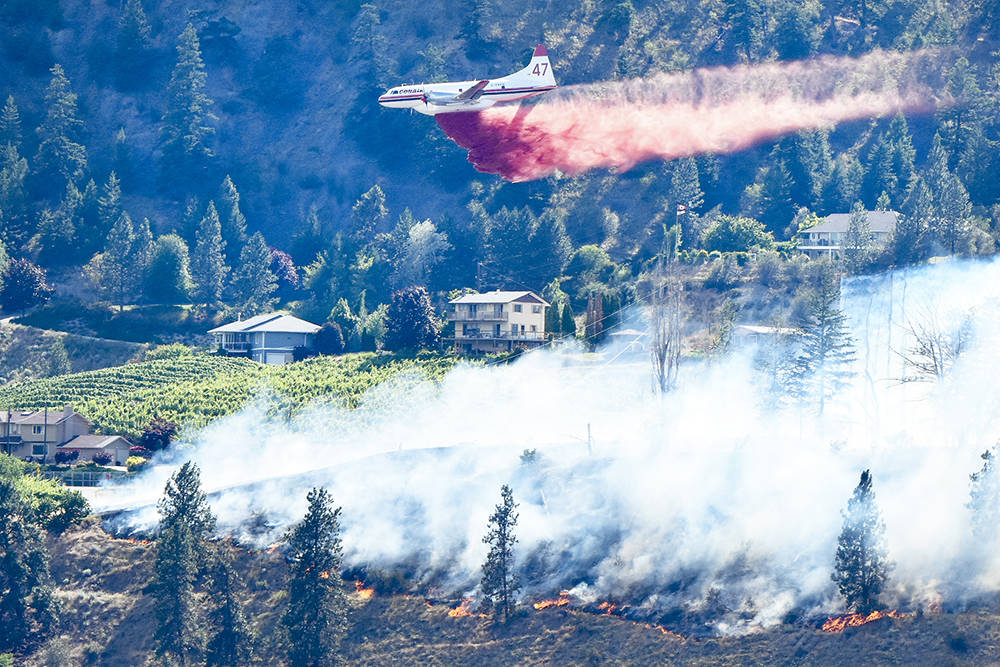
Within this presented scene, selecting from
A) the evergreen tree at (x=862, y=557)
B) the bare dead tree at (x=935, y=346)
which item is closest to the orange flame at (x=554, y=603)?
the evergreen tree at (x=862, y=557)

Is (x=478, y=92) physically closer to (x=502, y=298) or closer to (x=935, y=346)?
(x=502, y=298)

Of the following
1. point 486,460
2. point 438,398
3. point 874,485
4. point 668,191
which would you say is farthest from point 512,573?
point 668,191

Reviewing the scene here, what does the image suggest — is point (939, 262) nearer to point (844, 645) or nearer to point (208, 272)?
point (844, 645)

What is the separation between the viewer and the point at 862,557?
70.8 metres

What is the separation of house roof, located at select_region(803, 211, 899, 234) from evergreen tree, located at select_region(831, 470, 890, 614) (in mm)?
65297

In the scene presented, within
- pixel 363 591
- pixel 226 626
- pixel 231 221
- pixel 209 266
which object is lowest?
pixel 226 626

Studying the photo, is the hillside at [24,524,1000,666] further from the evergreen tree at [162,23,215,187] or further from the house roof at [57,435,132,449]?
the evergreen tree at [162,23,215,187]

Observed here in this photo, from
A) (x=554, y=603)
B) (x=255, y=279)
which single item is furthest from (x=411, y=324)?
(x=554, y=603)

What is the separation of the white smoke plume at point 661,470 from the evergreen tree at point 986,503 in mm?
978

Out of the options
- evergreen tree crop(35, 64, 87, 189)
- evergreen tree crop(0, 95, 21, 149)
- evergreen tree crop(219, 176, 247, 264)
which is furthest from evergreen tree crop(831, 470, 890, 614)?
evergreen tree crop(0, 95, 21, 149)

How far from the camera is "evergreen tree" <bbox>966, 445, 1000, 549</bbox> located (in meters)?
72.8

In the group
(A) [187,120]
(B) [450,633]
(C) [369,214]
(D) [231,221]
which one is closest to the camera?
(B) [450,633]

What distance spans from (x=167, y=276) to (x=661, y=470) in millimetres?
77832

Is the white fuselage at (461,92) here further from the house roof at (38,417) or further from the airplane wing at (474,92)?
the house roof at (38,417)
